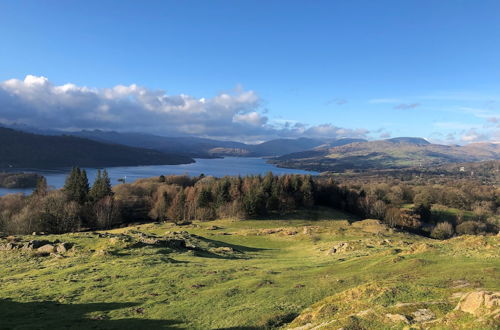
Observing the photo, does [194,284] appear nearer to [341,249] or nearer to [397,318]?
[397,318]

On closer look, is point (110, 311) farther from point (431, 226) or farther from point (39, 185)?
point (431, 226)

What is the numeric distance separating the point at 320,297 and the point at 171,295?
916cm

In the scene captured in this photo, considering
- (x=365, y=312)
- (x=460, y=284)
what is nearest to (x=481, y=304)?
(x=365, y=312)

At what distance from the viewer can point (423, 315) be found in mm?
12000

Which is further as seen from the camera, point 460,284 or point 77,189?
point 77,189

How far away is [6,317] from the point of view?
55.3 feet

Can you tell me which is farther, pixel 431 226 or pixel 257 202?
pixel 431 226

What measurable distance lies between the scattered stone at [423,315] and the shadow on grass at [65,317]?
10786 mm

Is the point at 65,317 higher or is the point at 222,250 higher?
the point at 65,317

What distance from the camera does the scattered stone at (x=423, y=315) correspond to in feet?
38.1

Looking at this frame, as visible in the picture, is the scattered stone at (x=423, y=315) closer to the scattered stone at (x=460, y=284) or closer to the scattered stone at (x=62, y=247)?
the scattered stone at (x=460, y=284)

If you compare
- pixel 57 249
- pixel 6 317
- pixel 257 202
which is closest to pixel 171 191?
pixel 257 202

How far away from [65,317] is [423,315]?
56.6ft

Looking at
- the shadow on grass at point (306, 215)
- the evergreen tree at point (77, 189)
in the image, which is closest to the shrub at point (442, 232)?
the shadow on grass at point (306, 215)
